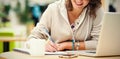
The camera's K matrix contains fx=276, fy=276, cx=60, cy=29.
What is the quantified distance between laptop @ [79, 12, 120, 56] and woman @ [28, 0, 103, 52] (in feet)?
1.83

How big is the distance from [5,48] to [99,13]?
8.81 ft

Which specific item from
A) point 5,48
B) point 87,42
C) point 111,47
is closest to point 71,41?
point 87,42

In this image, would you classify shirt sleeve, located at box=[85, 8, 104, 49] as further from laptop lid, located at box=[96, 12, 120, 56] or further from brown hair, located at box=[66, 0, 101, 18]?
laptop lid, located at box=[96, 12, 120, 56]

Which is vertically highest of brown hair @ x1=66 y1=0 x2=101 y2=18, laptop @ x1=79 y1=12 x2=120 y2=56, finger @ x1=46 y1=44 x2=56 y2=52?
brown hair @ x1=66 y1=0 x2=101 y2=18

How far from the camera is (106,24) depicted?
1.50m

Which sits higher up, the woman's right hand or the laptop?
the laptop

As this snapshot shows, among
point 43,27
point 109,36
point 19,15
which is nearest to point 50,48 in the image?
point 43,27

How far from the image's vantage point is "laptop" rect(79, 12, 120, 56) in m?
1.50

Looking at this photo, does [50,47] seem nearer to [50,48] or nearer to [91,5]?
[50,48]

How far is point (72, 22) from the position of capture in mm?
2256

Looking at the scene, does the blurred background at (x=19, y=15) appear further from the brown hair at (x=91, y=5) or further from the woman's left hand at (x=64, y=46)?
the woman's left hand at (x=64, y=46)

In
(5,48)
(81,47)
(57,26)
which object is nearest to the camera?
(81,47)

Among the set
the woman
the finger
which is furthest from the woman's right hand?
the woman

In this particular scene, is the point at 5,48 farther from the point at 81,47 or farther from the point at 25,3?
the point at 81,47
